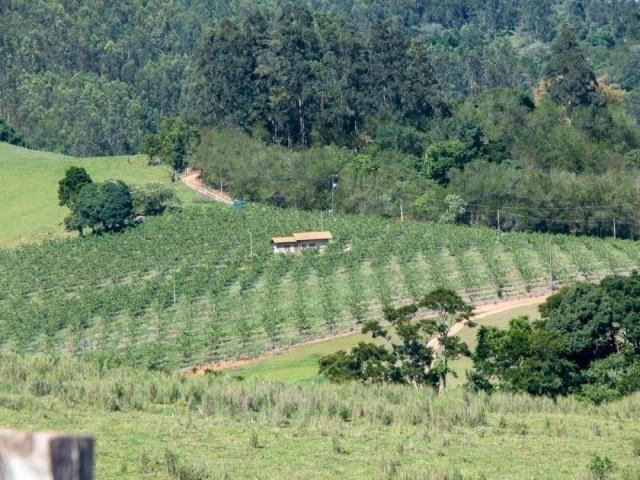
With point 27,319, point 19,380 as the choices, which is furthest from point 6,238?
point 19,380

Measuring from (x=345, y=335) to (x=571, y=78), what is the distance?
161 feet

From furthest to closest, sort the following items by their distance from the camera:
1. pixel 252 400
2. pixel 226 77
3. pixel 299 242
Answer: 1. pixel 226 77
2. pixel 299 242
3. pixel 252 400

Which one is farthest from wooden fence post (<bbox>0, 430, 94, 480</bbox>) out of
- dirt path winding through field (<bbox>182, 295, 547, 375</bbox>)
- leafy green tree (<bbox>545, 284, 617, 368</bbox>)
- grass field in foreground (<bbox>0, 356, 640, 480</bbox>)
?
dirt path winding through field (<bbox>182, 295, 547, 375</bbox>)

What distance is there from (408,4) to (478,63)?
2113 inches

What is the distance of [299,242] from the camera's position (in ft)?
203

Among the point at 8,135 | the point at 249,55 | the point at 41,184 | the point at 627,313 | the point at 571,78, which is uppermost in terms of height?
the point at 249,55

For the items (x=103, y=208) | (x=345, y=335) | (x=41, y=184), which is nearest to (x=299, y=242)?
(x=103, y=208)

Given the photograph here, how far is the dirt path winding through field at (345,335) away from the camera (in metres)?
41.6

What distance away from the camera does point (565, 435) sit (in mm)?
21875

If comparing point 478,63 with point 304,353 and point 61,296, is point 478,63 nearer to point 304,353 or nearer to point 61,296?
point 61,296

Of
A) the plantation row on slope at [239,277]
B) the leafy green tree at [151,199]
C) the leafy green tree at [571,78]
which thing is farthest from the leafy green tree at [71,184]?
the leafy green tree at [571,78]

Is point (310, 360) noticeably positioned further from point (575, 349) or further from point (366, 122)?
point (366, 122)

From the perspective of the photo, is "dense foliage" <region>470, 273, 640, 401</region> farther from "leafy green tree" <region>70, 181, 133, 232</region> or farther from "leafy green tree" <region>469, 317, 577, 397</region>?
"leafy green tree" <region>70, 181, 133, 232</region>

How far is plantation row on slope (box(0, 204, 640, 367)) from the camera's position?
157 feet
